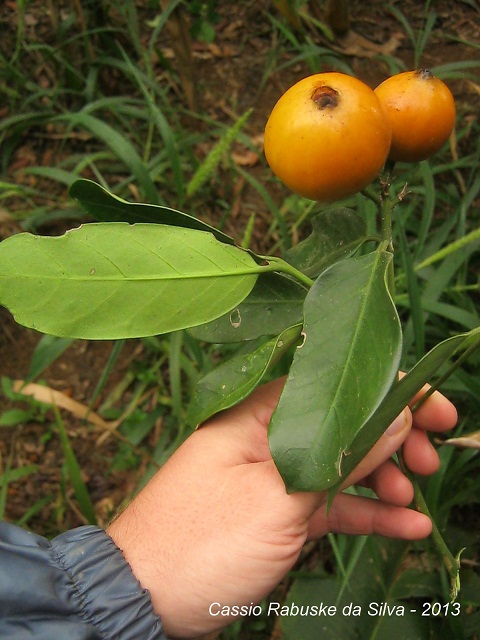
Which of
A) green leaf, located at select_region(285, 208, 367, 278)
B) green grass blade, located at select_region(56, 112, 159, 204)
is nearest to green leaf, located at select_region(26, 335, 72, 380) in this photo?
green grass blade, located at select_region(56, 112, 159, 204)

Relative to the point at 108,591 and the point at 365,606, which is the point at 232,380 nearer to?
the point at 108,591

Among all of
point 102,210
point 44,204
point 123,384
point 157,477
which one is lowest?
point 123,384

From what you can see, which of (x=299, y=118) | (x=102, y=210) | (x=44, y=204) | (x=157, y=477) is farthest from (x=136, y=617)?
(x=44, y=204)

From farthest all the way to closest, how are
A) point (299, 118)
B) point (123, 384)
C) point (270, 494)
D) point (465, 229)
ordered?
1. point (123, 384)
2. point (465, 229)
3. point (270, 494)
4. point (299, 118)

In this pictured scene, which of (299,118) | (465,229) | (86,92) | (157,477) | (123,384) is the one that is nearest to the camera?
(299,118)

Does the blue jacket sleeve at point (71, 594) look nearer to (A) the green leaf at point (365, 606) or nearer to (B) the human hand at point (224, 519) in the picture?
(B) the human hand at point (224, 519)

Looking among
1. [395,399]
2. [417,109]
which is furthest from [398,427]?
[417,109]

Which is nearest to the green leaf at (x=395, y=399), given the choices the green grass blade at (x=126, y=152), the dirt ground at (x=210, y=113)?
the green grass blade at (x=126, y=152)

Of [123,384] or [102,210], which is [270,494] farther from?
[123,384]
